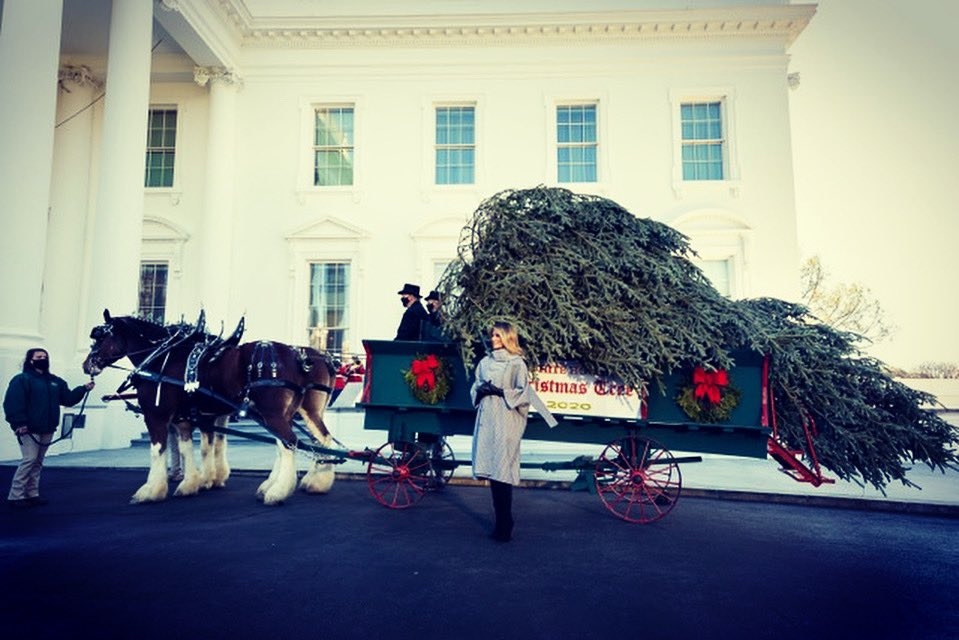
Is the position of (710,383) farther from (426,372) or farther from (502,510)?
(426,372)

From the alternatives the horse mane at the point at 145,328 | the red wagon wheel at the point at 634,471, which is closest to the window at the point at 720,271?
the red wagon wheel at the point at 634,471

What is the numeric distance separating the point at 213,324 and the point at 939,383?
85.6 feet

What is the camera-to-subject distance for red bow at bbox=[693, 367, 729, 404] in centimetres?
492

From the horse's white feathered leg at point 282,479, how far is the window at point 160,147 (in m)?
10.8

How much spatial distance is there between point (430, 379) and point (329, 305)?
27.9 feet

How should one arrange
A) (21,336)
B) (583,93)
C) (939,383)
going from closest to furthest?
(21,336) → (583,93) → (939,383)

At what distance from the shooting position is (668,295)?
201 inches

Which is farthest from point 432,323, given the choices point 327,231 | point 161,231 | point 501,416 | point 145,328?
point 161,231

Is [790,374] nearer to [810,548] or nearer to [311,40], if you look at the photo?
[810,548]

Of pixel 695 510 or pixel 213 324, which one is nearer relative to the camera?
pixel 695 510

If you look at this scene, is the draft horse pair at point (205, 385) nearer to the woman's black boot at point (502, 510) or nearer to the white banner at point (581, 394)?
the woman's black boot at point (502, 510)

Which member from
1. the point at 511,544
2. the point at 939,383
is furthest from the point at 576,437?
the point at 939,383

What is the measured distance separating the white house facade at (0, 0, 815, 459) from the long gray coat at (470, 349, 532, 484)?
28.0 ft

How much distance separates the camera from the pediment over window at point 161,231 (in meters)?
13.4
